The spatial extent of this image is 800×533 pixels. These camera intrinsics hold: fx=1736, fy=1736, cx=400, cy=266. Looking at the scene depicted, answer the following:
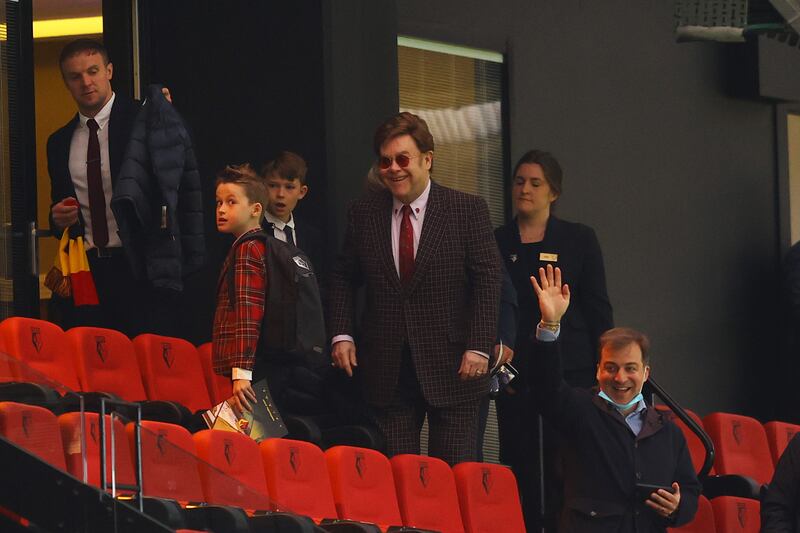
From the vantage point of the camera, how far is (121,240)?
269 inches

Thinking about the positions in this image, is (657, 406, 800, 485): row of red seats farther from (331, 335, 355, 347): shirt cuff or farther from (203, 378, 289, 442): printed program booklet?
(203, 378, 289, 442): printed program booklet

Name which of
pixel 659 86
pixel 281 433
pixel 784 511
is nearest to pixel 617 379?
pixel 784 511

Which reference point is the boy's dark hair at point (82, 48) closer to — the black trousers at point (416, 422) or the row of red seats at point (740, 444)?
the black trousers at point (416, 422)

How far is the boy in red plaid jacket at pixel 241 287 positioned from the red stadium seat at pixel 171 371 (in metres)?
0.55

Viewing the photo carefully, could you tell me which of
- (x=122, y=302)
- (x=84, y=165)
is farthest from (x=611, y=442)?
(x=84, y=165)

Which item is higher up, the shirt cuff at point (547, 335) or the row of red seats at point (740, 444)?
the shirt cuff at point (547, 335)

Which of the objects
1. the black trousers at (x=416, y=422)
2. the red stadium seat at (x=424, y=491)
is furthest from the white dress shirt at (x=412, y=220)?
the red stadium seat at (x=424, y=491)

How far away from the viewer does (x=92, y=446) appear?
16.6 feet

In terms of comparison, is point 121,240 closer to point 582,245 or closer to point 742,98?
point 582,245

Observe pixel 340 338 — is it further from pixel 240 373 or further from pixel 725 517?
pixel 725 517

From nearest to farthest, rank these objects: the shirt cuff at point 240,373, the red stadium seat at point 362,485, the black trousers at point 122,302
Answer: the red stadium seat at point 362,485 → the shirt cuff at point 240,373 → the black trousers at point 122,302

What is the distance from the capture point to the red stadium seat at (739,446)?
26.6ft

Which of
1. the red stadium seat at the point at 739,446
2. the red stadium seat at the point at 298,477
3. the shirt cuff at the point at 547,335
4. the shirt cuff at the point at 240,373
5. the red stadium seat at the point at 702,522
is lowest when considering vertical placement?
the red stadium seat at the point at 702,522

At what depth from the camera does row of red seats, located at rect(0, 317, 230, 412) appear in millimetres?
6352
